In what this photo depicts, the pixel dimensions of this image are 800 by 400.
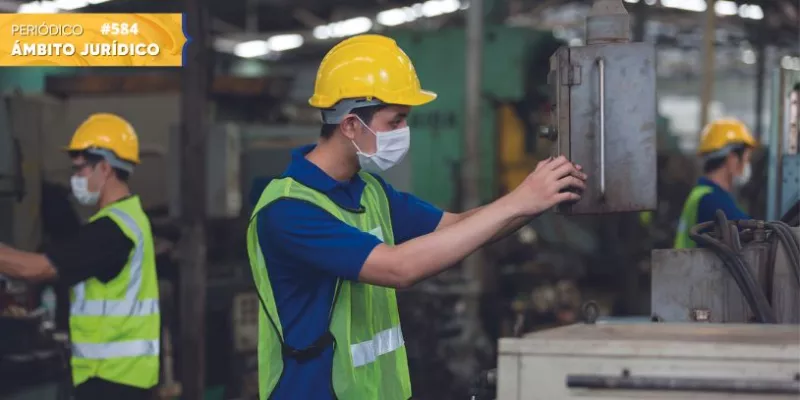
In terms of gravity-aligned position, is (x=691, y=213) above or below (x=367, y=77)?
below

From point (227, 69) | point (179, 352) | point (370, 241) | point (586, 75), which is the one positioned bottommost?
point (179, 352)

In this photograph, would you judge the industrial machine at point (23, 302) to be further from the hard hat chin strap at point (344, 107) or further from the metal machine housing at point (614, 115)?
the metal machine housing at point (614, 115)

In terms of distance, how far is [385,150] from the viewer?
269 centimetres

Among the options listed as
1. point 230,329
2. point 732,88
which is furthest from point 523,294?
point 732,88

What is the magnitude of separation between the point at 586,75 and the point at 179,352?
15.0 feet

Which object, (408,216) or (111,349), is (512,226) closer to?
(408,216)

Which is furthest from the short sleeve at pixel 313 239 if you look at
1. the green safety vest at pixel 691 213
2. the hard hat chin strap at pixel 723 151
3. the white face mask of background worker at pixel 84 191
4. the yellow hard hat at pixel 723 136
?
the yellow hard hat at pixel 723 136

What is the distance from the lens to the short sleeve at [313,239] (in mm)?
2457

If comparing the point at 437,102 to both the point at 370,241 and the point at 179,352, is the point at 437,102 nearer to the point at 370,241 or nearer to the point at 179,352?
the point at 179,352

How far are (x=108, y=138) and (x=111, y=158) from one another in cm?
21

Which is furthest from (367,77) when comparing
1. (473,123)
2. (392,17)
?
(392,17)

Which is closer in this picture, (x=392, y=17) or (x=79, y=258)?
(x=79, y=258)

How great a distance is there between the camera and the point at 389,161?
2.73 metres

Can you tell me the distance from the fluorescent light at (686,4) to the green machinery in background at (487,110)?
6.08 m
